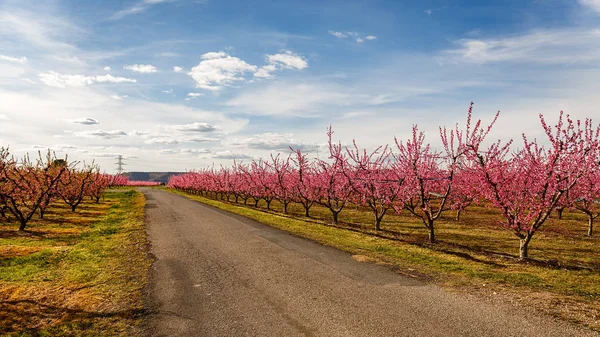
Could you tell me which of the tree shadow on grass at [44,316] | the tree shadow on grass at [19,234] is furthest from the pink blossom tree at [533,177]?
the tree shadow on grass at [19,234]

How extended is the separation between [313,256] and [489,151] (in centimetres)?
813

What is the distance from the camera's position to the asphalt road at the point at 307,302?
6281 millimetres

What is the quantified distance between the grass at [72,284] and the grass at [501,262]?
7133 millimetres

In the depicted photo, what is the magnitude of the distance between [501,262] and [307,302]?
8061mm

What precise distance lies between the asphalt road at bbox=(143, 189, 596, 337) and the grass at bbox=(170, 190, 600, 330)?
0.81 metres

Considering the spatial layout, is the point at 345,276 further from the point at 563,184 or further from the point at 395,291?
the point at 563,184

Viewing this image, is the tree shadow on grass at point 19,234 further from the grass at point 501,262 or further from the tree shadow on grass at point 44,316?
the grass at point 501,262

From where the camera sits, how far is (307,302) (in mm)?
7566

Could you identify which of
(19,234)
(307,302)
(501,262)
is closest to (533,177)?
(501,262)

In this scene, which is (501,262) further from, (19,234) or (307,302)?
(19,234)

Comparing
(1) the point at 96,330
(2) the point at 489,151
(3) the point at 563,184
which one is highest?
(2) the point at 489,151

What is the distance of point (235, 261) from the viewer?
37.1 ft

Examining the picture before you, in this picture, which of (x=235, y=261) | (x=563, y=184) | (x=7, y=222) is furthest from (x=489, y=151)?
(x=7, y=222)

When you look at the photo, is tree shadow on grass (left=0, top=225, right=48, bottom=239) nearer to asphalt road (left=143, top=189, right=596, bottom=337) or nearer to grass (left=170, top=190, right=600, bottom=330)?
asphalt road (left=143, top=189, right=596, bottom=337)
